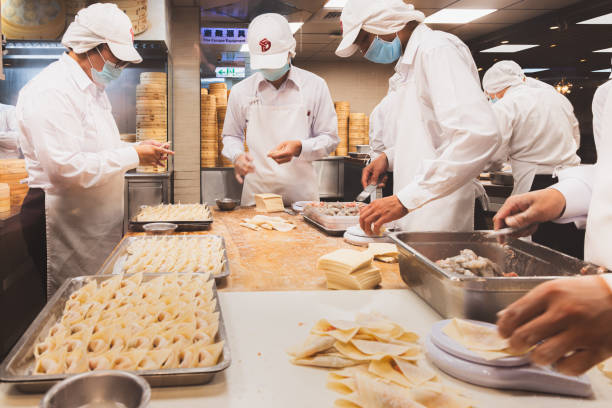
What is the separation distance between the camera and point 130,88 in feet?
15.0

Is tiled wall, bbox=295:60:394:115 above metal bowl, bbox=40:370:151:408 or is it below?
above

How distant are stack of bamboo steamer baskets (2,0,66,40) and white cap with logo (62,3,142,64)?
1779 millimetres

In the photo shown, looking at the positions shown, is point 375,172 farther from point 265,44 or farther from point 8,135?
point 8,135

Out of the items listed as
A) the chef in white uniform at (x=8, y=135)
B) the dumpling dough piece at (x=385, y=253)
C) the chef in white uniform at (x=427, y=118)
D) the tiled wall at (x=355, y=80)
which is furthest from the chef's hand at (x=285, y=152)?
the tiled wall at (x=355, y=80)

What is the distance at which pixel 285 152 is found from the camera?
288 cm

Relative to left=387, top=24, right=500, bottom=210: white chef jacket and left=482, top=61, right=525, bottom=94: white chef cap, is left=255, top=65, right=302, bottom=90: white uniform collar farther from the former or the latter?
left=482, top=61, right=525, bottom=94: white chef cap

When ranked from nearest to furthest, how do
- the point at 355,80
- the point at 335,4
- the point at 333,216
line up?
the point at 333,216 → the point at 335,4 → the point at 355,80

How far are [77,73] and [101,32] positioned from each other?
269 mm

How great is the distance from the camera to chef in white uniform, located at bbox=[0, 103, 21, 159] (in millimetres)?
3551

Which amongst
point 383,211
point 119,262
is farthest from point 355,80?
point 119,262

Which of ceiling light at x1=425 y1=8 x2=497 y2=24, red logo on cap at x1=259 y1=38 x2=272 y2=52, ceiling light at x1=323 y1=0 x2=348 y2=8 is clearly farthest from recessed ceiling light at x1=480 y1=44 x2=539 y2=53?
red logo on cap at x1=259 y1=38 x2=272 y2=52

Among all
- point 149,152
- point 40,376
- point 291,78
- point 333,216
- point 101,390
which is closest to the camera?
point 101,390

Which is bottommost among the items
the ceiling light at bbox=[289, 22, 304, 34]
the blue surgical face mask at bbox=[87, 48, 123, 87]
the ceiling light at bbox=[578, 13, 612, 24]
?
the blue surgical face mask at bbox=[87, 48, 123, 87]

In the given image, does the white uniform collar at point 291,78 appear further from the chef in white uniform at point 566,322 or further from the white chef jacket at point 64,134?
the chef in white uniform at point 566,322
